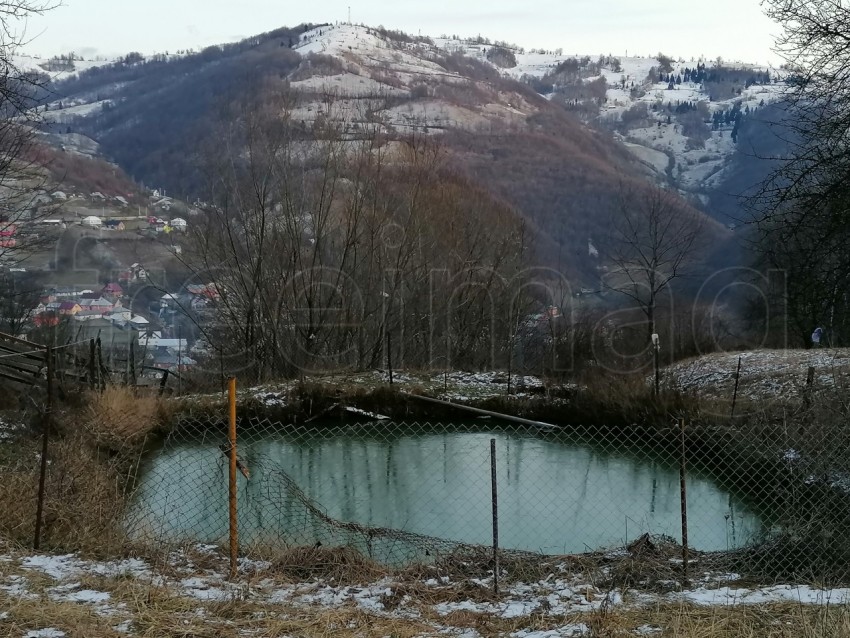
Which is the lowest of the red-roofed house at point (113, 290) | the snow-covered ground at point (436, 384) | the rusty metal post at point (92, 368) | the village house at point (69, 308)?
the snow-covered ground at point (436, 384)

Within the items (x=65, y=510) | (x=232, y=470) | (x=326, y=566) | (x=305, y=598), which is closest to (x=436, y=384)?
(x=65, y=510)

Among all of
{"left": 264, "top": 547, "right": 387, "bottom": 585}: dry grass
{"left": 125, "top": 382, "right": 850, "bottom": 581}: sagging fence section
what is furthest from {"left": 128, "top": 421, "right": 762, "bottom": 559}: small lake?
{"left": 264, "top": 547, "right": 387, "bottom": 585}: dry grass

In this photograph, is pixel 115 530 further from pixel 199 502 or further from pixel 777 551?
pixel 777 551

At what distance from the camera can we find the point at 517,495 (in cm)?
1191

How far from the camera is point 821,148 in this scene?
34.3ft

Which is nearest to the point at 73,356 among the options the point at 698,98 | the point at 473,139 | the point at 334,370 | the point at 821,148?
the point at 334,370

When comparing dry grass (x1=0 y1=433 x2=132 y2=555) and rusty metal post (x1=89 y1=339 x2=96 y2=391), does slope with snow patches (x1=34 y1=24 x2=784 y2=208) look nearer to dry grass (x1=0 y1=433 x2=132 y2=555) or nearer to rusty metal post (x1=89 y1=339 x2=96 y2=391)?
rusty metal post (x1=89 y1=339 x2=96 y2=391)

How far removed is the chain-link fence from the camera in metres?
7.04

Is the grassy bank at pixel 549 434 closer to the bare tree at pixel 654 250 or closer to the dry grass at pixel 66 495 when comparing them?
the dry grass at pixel 66 495

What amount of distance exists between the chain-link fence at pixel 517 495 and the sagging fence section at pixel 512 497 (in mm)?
33

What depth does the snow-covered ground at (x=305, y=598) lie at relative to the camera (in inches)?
181

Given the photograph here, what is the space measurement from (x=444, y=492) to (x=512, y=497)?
1036mm

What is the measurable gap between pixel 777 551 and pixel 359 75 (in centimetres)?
9429

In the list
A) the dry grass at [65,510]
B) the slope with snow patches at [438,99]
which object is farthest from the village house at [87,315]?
the dry grass at [65,510]
